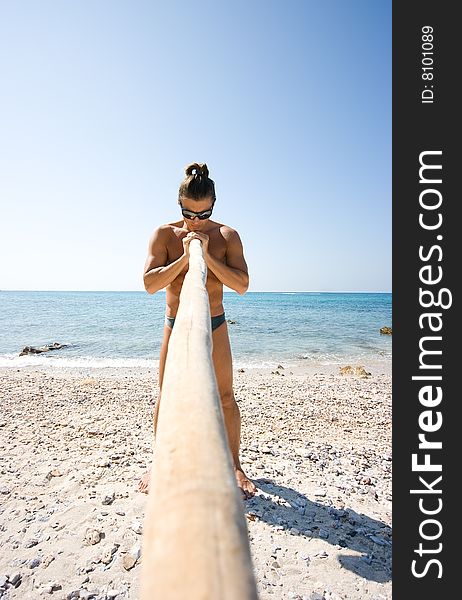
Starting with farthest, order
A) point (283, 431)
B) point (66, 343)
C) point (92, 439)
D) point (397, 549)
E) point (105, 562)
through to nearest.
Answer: point (66, 343) → point (283, 431) → point (92, 439) → point (397, 549) → point (105, 562)

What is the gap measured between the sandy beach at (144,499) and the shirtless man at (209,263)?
519 millimetres

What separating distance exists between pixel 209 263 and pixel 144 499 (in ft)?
7.73

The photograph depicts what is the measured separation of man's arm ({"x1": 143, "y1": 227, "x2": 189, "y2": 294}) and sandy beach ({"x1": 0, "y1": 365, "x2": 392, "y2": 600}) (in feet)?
6.74

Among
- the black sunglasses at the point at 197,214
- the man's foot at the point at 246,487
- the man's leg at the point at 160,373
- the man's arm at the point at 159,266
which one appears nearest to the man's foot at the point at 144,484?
the man's leg at the point at 160,373

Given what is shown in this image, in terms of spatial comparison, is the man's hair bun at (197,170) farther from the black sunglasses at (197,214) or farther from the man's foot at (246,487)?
the man's foot at (246,487)

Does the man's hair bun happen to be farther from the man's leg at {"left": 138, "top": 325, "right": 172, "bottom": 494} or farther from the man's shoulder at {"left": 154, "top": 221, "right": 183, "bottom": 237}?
the man's leg at {"left": 138, "top": 325, "right": 172, "bottom": 494}

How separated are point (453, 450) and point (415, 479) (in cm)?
44

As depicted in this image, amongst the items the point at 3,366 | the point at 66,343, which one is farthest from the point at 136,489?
the point at 66,343

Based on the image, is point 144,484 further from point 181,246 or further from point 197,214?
point 197,214

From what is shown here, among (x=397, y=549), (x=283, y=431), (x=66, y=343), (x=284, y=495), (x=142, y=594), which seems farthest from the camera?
(x=66, y=343)

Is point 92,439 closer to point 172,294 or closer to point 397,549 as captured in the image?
point 172,294

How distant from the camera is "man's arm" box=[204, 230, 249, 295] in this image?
2.84 metres

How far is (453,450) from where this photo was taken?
321 cm

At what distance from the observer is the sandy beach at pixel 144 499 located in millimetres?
2463
